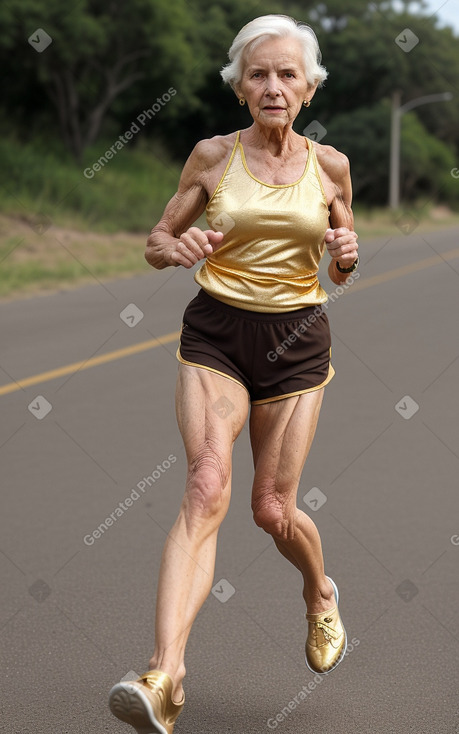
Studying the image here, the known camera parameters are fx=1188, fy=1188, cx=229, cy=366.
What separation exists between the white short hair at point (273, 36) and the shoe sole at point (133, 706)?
195 cm

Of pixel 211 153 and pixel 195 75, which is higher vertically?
pixel 195 75

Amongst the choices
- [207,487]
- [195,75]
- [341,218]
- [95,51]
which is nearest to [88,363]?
[341,218]

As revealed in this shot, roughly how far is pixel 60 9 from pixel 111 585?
27968mm

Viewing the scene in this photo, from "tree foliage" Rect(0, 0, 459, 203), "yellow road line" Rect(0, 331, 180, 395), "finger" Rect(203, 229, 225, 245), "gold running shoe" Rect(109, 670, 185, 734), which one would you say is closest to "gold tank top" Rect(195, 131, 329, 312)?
"finger" Rect(203, 229, 225, 245)

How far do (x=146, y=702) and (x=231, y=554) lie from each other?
7.67 ft

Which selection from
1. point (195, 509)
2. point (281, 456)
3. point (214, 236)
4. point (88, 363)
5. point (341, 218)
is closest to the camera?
point (195, 509)

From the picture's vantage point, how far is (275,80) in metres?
3.72

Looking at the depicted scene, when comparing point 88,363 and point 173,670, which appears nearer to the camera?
point 173,670

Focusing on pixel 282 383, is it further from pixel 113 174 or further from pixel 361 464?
pixel 113 174

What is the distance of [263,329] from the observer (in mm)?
3805

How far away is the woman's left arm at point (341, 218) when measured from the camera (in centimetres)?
383

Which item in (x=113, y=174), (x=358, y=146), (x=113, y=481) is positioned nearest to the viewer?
(x=113, y=481)

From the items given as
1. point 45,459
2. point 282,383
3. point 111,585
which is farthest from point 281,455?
point 45,459

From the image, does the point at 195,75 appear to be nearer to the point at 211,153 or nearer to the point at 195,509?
the point at 211,153
